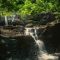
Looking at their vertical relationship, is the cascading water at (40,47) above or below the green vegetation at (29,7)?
below

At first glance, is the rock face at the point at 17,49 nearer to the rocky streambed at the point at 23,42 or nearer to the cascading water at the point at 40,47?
the rocky streambed at the point at 23,42

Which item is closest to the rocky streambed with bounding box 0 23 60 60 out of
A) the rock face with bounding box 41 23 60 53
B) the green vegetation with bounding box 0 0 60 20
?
the rock face with bounding box 41 23 60 53

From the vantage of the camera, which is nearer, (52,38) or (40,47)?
(40,47)

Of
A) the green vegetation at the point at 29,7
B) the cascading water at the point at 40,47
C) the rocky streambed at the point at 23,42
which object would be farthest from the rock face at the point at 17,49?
the green vegetation at the point at 29,7

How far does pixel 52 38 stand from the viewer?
56.8 ft

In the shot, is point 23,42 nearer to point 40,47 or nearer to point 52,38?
point 40,47

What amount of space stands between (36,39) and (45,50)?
130 cm

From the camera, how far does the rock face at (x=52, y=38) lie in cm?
1681

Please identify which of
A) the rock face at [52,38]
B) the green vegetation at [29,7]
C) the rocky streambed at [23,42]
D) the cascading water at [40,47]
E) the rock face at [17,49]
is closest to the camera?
the rock face at [17,49]

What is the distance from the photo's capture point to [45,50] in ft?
54.9

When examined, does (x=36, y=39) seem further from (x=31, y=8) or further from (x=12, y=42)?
(x=31, y=8)

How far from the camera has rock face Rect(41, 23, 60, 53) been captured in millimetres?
16812

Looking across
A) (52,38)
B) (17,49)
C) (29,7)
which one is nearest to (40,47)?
(52,38)

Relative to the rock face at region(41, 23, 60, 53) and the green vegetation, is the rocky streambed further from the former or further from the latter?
the green vegetation
